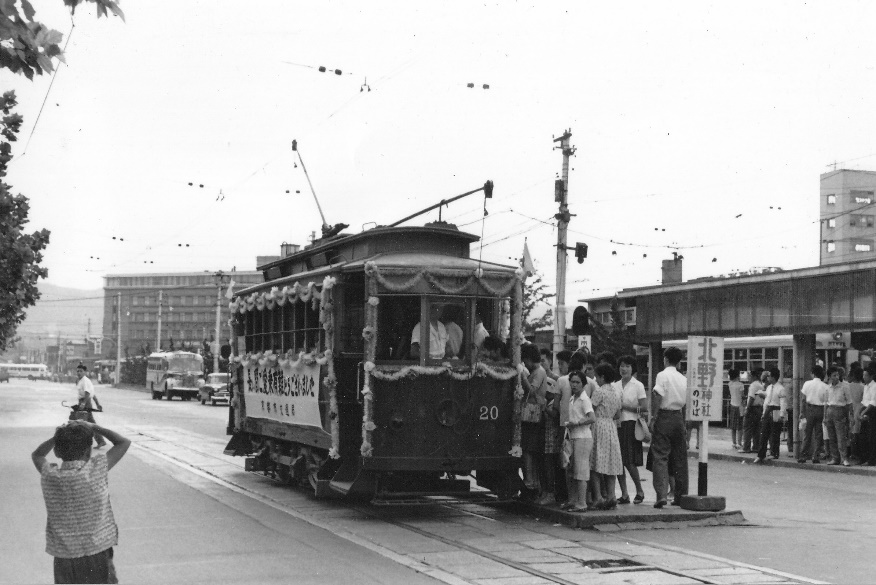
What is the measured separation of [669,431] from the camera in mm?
13812

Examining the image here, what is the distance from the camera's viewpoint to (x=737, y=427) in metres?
27.0

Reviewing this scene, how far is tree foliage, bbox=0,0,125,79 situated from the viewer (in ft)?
22.1

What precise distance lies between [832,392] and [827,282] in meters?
3.21

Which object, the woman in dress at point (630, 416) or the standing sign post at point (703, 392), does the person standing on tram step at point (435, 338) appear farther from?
the standing sign post at point (703, 392)

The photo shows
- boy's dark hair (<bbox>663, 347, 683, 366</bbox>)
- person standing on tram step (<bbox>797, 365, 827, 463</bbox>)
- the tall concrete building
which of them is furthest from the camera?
the tall concrete building

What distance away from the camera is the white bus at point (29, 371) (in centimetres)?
15862

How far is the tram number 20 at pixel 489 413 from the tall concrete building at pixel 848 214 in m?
90.8

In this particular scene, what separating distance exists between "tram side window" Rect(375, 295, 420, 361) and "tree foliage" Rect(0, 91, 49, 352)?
1243 cm

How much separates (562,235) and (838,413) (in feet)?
37.6

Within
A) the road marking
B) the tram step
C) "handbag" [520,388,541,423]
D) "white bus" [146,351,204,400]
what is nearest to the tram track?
the road marking

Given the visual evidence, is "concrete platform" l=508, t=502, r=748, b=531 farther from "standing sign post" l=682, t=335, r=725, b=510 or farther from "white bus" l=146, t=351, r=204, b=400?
"white bus" l=146, t=351, r=204, b=400

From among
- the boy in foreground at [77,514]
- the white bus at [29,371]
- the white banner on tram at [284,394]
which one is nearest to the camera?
the boy in foreground at [77,514]

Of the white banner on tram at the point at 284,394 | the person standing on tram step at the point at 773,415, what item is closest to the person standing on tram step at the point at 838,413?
the person standing on tram step at the point at 773,415

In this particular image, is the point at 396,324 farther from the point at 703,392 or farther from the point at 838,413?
the point at 838,413
